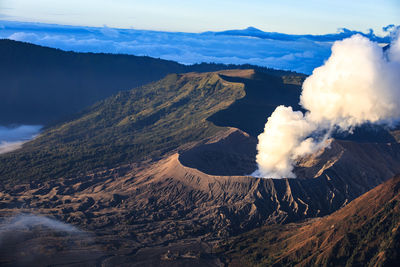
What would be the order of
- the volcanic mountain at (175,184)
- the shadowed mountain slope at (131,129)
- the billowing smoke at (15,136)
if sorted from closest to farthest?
the volcanic mountain at (175,184) → the shadowed mountain slope at (131,129) → the billowing smoke at (15,136)

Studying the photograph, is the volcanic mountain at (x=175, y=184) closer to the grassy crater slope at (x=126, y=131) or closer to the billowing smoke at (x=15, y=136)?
the grassy crater slope at (x=126, y=131)

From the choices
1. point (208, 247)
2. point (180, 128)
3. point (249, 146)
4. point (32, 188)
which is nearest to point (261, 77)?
point (180, 128)

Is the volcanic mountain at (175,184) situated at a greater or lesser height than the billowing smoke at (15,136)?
greater

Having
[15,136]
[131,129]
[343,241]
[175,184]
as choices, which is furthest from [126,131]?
[343,241]

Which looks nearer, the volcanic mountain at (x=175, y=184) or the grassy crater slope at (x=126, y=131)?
the volcanic mountain at (x=175, y=184)

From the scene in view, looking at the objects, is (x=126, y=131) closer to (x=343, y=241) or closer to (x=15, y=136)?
(x=15, y=136)

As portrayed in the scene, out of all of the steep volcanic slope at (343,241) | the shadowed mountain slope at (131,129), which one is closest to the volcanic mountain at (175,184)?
the shadowed mountain slope at (131,129)

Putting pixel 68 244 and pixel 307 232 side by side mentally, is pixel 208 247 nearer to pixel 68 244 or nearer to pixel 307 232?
pixel 307 232
